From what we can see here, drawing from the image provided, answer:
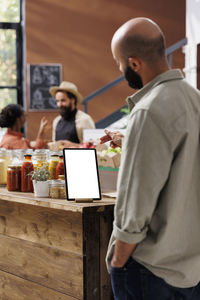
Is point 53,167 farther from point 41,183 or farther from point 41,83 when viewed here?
point 41,83

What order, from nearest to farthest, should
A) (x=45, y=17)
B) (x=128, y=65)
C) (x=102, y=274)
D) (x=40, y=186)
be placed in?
(x=128, y=65) < (x=102, y=274) < (x=40, y=186) < (x=45, y=17)

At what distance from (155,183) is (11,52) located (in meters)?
7.53

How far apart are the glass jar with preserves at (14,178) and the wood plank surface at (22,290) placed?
0.55 metres

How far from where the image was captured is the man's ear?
64.4 inches

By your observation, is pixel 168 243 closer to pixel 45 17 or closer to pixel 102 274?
pixel 102 274

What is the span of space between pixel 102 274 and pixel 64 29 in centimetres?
668

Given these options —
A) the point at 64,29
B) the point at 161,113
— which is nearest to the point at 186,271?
the point at 161,113

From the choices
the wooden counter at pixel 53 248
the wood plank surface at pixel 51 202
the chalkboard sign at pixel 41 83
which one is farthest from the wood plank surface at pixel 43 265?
the chalkboard sign at pixel 41 83

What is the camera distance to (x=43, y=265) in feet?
9.31

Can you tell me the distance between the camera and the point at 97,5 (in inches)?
346

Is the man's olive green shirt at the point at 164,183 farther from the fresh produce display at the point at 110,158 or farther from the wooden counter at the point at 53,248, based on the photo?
the fresh produce display at the point at 110,158

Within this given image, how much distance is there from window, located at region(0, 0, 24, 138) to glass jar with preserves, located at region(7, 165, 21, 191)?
5.69 m

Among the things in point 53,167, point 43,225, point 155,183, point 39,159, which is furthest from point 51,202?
point 155,183

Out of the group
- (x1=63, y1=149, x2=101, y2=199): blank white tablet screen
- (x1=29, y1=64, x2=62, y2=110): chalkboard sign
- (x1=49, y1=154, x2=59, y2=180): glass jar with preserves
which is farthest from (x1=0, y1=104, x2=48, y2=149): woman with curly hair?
(x1=29, y1=64, x2=62, y2=110): chalkboard sign
